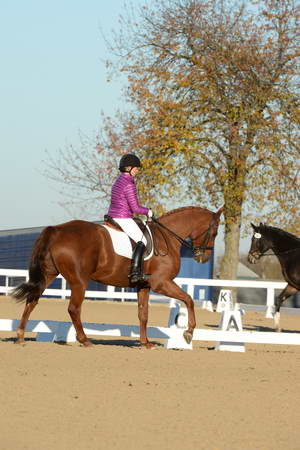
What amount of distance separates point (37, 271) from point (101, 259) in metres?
0.92

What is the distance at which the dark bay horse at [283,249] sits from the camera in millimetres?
18484

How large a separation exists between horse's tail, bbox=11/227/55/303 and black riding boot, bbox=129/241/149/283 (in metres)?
1.22

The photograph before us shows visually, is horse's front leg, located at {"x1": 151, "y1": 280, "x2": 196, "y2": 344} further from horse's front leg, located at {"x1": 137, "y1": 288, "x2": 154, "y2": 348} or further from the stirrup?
horse's front leg, located at {"x1": 137, "y1": 288, "x2": 154, "y2": 348}

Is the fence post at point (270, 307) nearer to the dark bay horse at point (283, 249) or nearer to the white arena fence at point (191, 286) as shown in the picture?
the white arena fence at point (191, 286)

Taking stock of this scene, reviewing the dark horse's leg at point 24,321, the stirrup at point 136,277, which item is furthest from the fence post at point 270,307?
the dark horse's leg at point 24,321

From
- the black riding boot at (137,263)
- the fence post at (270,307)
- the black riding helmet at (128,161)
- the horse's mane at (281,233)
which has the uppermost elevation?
the black riding helmet at (128,161)

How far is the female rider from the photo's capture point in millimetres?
12875

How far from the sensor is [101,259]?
12.9 metres

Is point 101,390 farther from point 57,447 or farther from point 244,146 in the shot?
point 244,146

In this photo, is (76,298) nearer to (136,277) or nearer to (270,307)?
(136,277)

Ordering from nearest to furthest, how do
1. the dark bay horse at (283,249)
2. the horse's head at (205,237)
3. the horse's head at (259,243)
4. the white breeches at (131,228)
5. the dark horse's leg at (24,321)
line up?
the dark horse's leg at (24,321), the white breeches at (131,228), the horse's head at (205,237), the dark bay horse at (283,249), the horse's head at (259,243)

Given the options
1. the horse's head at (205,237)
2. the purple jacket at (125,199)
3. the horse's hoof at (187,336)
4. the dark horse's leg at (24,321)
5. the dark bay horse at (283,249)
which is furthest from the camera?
the dark bay horse at (283,249)

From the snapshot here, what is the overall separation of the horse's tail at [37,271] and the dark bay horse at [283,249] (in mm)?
7235

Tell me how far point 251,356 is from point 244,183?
59.3 feet
